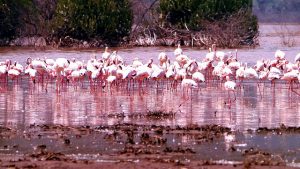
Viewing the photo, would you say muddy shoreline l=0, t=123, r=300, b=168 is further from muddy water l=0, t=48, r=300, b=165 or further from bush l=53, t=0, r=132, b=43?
bush l=53, t=0, r=132, b=43

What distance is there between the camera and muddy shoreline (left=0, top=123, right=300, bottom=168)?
1105 centimetres

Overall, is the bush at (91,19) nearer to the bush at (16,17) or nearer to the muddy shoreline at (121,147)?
the bush at (16,17)

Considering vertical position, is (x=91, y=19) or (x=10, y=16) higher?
(x=10, y=16)

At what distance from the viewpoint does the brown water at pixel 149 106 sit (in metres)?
15.4

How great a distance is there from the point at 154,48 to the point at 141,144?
27.8m

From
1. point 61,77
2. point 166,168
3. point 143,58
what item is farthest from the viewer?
point 143,58

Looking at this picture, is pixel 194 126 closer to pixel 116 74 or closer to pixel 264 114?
pixel 264 114

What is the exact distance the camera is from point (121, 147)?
40.7ft

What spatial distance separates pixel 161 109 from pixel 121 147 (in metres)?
4.93

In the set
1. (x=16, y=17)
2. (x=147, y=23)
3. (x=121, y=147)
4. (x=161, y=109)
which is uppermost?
(x=16, y=17)

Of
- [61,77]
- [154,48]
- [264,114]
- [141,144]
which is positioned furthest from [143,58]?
[141,144]

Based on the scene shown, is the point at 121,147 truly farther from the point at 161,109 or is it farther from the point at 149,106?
the point at 149,106

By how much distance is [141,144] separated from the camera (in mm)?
12562

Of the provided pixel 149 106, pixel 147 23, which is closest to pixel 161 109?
pixel 149 106
